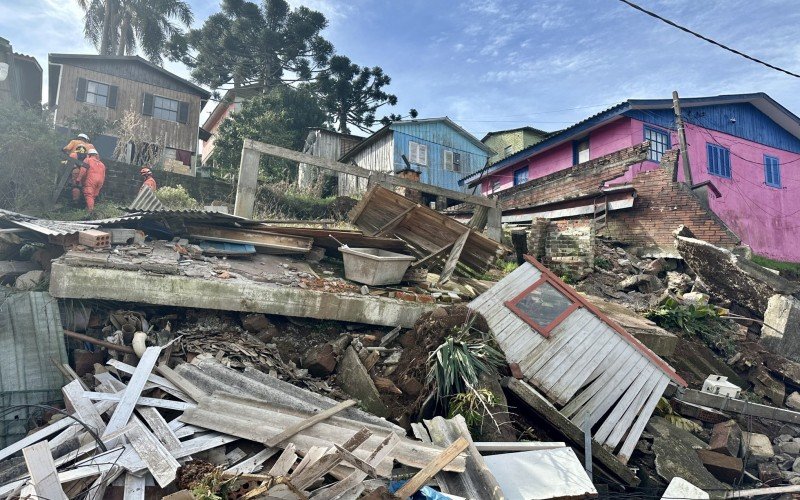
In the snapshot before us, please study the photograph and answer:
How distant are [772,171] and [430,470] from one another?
20692mm

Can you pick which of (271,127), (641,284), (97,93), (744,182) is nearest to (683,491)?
(641,284)

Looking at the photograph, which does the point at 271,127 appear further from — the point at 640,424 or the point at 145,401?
the point at 640,424

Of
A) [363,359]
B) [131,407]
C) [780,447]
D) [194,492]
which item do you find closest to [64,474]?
[131,407]

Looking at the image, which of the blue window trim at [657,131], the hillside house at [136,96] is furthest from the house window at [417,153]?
the hillside house at [136,96]

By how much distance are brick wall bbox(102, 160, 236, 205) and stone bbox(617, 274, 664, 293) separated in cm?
1163

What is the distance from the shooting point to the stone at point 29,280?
15.1ft

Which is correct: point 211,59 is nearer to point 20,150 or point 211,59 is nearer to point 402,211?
point 20,150

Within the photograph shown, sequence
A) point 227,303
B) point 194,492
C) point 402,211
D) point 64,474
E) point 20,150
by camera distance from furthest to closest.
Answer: point 20,150 < point 402,211 < point 227,303 < point 64,474 < point 194,492

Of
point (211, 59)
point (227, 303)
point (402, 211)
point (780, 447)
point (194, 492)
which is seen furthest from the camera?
point (211, 59)

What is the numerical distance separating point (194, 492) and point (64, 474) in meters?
0.93

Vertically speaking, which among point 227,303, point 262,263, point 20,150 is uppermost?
point 20,150

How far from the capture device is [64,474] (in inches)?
106

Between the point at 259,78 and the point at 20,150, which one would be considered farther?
the point at 259,78

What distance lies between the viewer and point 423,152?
21.7 meters
